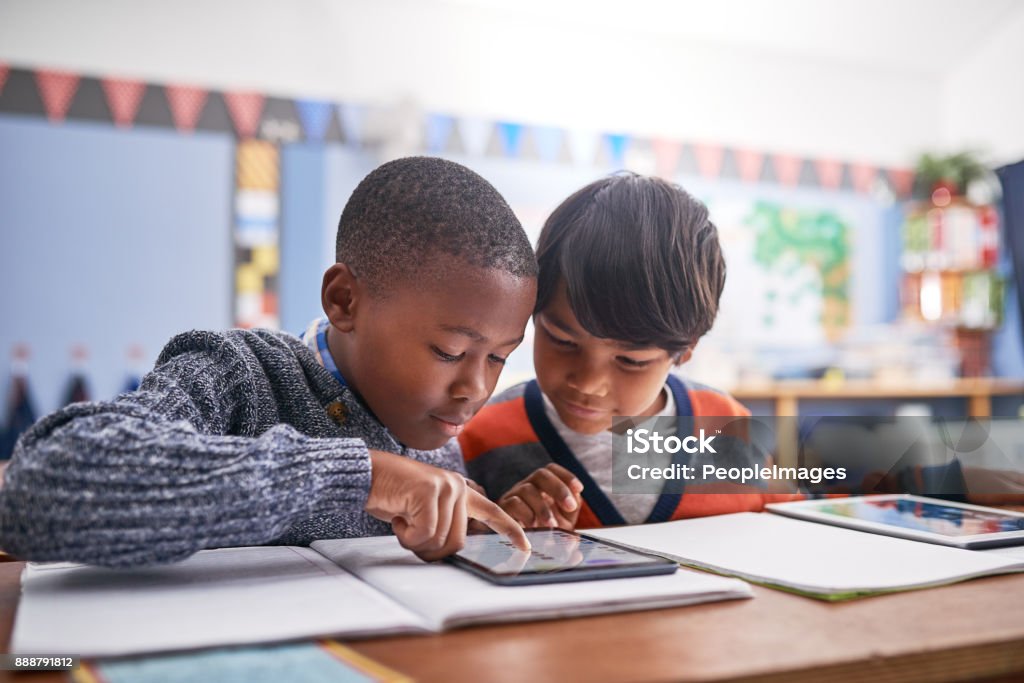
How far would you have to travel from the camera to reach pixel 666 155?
12.9ft

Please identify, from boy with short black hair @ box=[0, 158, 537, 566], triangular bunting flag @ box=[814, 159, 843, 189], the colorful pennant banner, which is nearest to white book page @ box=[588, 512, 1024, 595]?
boy with short black hair @ box=[0, 158, 537, 566]

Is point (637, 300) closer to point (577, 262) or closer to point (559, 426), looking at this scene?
point (577, 262)

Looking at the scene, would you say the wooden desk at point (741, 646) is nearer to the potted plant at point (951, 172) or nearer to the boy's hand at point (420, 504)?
the boy's hand at point (420, 504)

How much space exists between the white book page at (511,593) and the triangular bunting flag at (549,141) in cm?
327

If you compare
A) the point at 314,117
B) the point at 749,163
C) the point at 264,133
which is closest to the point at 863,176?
the point at 749,163

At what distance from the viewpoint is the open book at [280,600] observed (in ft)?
1.36

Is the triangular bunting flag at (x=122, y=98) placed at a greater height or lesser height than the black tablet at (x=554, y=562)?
greater

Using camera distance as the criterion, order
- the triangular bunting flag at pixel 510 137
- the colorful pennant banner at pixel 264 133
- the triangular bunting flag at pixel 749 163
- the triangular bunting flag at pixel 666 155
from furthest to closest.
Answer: the triangular bunting flag at pixel 749 163, the triangular bunting flag at pixel 666 155, the triangular bunting flag at pixel 510 137, the colorful pennant banner at pixel 264 133

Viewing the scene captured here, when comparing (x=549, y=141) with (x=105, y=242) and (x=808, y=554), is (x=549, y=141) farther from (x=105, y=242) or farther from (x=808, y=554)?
(x=808, y=554)

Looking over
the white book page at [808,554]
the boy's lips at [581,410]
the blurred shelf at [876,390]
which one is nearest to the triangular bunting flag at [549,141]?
the blurred shelf at [876,390]

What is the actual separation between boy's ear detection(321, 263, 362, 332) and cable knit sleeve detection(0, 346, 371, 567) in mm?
293

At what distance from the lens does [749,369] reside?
3.71 m

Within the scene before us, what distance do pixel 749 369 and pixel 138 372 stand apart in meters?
2.40

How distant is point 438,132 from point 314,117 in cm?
50
